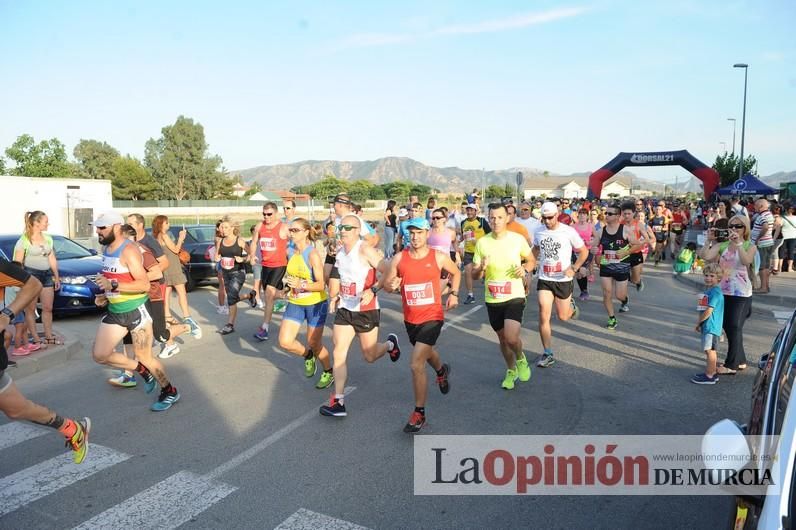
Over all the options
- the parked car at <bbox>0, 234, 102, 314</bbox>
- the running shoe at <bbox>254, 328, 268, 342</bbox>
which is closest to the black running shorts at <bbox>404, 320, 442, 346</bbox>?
the running shoe at <bbox>254, 328, 268, 342</bbox>

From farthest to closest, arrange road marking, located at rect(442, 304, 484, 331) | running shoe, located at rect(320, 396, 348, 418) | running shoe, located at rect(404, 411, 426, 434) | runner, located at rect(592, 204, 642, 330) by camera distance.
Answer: road marking, located at rect(442, 304, 484, 331) < runner, located at rect(592, 204, 642, 330) < running shoe, located at rect(320, 396, 348, 418) < running shoe, located at rect(404, 411, 426, 434)

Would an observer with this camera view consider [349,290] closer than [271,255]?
Yes

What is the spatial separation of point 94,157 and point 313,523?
10876 cm

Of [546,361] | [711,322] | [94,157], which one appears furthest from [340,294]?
[94,157]

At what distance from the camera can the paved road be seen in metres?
3.80

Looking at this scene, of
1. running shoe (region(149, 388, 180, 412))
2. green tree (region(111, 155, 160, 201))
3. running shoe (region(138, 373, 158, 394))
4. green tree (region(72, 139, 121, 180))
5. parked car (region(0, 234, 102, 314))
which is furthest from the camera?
green tree (region(72, 139, 121, 180))

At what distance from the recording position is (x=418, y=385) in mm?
5152

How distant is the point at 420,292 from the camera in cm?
536

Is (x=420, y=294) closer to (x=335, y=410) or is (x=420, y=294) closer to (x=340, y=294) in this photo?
(x=340, y=294)

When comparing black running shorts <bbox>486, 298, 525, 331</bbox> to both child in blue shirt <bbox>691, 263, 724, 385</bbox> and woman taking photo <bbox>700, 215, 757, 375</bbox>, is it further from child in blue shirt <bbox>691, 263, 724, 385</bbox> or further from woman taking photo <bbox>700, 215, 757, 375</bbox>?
woman taking photo <bbox>700, 215, 757, 375</bbox>

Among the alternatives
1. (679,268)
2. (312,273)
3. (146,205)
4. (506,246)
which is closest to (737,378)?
(506,246)

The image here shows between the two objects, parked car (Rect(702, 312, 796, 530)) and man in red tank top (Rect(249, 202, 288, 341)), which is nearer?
parked car (Rect(702, 312, 796, 530))

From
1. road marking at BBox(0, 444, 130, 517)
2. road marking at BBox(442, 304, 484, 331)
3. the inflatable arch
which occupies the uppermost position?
the inflatable arch

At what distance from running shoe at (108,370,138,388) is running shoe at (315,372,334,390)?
2119 millimetres
